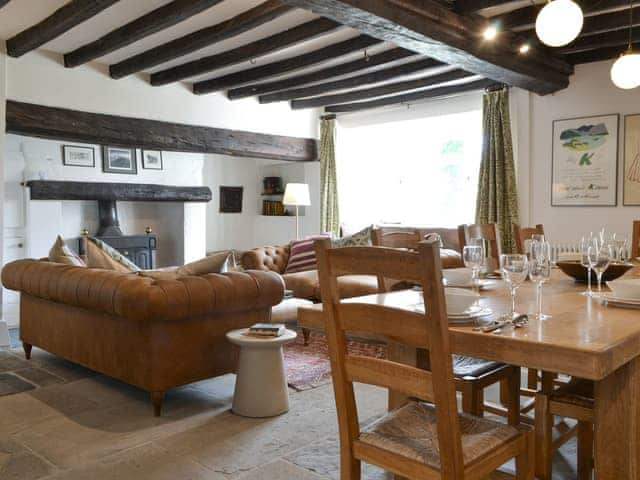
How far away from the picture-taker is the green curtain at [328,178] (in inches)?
295

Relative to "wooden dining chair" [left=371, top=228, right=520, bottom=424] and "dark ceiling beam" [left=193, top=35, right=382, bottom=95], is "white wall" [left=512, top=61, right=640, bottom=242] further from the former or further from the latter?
"wooden dining chair" [left=371, top=228, right=520, bottom=424]

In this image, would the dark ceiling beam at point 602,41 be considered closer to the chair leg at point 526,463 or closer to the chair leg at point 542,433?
the chair leg at point 542,433

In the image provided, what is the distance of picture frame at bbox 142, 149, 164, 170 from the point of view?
291 inches

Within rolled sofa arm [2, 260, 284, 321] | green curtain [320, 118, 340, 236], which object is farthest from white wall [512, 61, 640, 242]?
rolled sofa arm [2, 260, 284, 321]

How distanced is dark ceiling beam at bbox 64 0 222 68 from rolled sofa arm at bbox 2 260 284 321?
1.77m

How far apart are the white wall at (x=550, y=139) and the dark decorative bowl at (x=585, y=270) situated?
2987mm

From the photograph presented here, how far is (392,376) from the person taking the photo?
58.9 inches

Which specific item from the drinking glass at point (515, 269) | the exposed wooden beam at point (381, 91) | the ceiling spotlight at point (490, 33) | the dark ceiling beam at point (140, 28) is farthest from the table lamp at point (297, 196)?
the drinking glass at point (515, 269)

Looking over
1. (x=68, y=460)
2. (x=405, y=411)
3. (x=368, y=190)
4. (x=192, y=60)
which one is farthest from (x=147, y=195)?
(x=405, y=411)

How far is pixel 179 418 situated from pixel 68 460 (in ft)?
2.07

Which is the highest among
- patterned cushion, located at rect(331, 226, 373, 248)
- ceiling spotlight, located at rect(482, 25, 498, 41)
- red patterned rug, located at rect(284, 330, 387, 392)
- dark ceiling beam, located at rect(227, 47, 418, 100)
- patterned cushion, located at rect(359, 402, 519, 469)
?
dark ceiling beam, located at rect(227, 47, 418, 100)

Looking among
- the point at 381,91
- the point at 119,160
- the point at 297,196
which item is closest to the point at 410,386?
the point at 381,91

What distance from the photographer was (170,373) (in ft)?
10.2

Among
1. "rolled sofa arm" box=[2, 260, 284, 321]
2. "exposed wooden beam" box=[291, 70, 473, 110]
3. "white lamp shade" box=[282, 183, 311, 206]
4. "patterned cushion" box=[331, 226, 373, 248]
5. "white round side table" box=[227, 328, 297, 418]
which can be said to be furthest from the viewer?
"white lamp shade" box=[282, 183, 311, 206]
